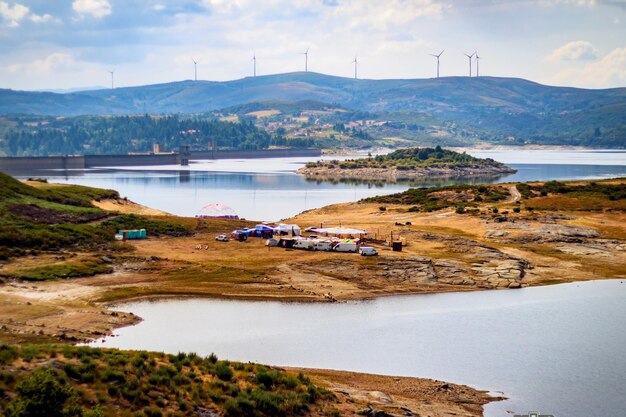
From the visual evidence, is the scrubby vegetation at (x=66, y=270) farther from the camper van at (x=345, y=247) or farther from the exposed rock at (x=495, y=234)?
the exposed rock at (x=495, y=234)

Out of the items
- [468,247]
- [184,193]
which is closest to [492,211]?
[468,247]

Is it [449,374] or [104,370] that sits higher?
→ [104,370]

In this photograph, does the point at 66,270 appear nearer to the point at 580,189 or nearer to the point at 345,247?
the point at 345,247

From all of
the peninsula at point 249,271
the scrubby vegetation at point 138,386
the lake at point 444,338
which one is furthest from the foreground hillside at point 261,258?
the scrubby vegetation at point 138,386

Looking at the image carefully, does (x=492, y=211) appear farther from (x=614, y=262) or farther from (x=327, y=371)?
(x=327, y=371)

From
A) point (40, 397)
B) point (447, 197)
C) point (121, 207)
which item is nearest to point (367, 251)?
point (447, 197)

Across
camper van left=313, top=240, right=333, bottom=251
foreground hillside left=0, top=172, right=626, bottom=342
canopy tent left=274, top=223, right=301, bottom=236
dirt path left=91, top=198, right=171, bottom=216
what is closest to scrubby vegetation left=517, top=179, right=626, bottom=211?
foreground hillside left=0, top=172, right=626, bottom=342

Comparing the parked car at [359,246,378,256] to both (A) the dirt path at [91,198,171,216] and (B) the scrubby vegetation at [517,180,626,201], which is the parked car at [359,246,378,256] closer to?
(A) the dirt path at [91,198,171,216]
